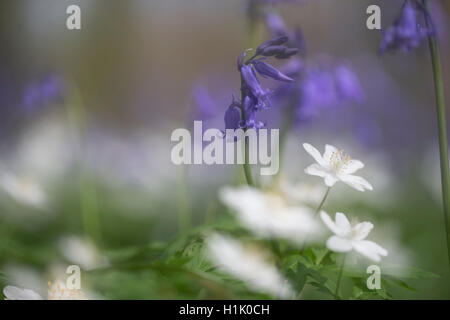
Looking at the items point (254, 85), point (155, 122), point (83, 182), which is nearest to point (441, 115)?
point (254, 85)

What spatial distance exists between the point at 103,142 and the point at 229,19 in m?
0.38

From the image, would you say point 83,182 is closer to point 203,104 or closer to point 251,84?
point 203,104

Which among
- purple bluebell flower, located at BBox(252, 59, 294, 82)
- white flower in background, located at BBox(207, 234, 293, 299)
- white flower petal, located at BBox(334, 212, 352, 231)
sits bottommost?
white flower in background, located at BBox(207, 234, 293, 299)

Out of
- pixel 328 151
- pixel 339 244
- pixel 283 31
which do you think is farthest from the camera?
pixel 283 31

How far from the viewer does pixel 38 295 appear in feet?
3.30

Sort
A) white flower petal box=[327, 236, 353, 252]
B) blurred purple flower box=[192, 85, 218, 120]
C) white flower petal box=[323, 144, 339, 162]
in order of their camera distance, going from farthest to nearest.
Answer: blurred purple flower box=[192, 85, 218, 120], white flower petal box=[323, 144, 339, 162], white flower petal box=[327, 236, 353, 252]

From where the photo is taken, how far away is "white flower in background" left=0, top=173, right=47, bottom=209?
1102 mm

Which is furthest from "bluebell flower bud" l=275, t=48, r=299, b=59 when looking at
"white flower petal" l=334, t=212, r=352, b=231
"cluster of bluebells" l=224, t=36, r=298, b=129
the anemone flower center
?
"white flower petal" l=334, t=212, r=352, b=231

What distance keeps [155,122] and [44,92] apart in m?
0.25

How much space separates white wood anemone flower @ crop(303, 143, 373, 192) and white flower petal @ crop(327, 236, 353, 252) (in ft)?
0.33

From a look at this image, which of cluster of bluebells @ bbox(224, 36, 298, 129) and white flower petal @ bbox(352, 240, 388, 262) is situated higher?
cluster of bluebells @ bbox(224, 36, 298, 129)

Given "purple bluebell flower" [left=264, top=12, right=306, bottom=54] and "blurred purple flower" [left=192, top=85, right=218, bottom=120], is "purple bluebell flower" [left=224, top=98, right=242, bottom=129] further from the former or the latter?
"purple bluebell flower" [left=264, top=12, right=306, bottom=54]

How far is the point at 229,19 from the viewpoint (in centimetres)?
111
